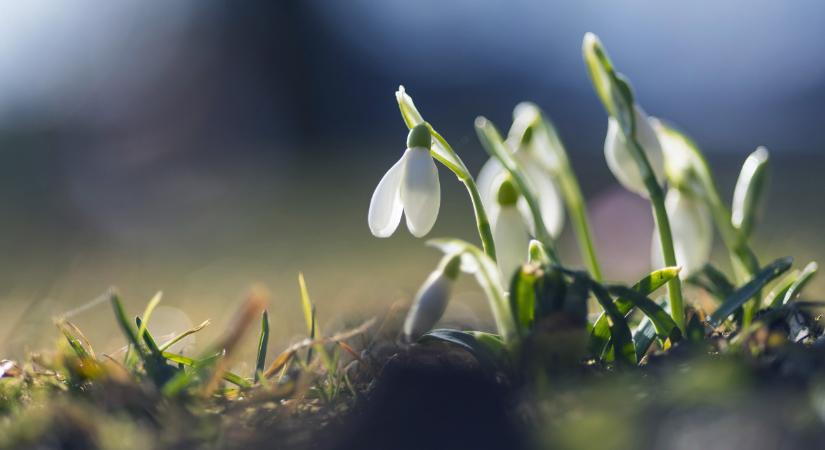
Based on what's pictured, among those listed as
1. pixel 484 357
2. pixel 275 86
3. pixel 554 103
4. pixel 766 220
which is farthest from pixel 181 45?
pixel 484 357

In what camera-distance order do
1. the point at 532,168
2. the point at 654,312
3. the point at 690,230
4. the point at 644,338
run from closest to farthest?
the point at 654,312 → the point at 644,338 → the point at 690,230 → the point at 532,168

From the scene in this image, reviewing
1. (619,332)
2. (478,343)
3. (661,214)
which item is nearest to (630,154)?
(661,214)

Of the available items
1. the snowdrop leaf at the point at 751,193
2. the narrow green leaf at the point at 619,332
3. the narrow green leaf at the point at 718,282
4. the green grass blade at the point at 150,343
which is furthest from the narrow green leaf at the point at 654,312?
the green grass blade at the point at 150,343

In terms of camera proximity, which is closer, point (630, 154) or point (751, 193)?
point (630, 154)

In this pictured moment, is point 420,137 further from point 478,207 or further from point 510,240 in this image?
point 510,240

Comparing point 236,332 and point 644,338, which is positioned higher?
point 236,332

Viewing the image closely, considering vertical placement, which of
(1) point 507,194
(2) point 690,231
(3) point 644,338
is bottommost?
(3) point 644,338

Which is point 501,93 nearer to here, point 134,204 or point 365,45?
point 365,45
